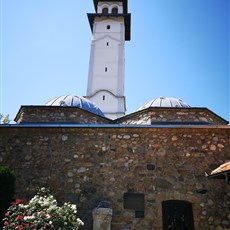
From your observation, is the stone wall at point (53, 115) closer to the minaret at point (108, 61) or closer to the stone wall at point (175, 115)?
the stone wall at point (175, 115)

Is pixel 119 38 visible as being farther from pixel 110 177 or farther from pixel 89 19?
pixel 110 177

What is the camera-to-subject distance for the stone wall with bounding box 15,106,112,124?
26.2 feet

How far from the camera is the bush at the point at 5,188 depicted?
187 inches

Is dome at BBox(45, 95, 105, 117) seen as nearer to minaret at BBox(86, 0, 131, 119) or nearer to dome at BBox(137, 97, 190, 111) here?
dome at BBox(137, 97, 190, 111)

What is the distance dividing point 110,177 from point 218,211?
109 inches

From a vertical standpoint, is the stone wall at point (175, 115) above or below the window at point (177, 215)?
above

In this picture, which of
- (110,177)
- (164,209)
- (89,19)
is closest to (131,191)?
(110,177)

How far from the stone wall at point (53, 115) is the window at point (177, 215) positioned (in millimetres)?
4174


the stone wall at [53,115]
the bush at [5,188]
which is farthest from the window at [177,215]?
the stone wall at [53,115]

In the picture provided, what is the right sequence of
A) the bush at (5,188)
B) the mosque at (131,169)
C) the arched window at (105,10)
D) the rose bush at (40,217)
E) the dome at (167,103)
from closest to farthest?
1. the rose bush at (40,217)
2. the bush at (5,188)
3. the mosque at (131,169)
4. the dome at (167,103)
5. the arched window at (105,10)

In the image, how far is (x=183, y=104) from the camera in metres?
8.92

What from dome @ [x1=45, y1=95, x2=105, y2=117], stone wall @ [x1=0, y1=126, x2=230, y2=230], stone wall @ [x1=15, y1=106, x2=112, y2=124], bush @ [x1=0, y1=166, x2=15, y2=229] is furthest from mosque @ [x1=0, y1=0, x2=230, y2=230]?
dome @ [x1=45, y1=95, x2=105, y2=117]

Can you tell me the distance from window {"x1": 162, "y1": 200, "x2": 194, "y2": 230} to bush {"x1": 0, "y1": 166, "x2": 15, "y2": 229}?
3.88 meters

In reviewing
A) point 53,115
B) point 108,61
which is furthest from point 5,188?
point 108,61
